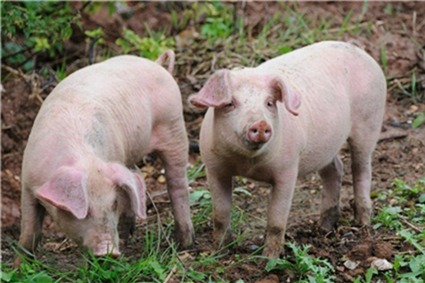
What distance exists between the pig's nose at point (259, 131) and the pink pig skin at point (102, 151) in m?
0.71

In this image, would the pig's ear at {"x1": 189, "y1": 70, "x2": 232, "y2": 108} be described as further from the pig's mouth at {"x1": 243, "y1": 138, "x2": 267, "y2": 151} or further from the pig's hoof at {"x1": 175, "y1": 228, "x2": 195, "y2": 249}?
the pig's hoof at {"x1": 175, "y1": 228, "x2": 195, "y2": 249}

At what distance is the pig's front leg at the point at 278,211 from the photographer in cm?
542

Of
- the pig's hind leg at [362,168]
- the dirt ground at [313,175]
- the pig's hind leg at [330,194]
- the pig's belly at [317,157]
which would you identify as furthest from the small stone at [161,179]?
the pig's belly at [317,157]

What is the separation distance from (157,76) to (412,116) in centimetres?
304

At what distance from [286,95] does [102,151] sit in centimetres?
109

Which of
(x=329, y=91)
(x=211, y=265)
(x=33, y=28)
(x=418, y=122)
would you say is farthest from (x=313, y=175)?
(x=33, y=28)

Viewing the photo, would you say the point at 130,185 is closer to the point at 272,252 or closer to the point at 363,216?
the point at 272,252

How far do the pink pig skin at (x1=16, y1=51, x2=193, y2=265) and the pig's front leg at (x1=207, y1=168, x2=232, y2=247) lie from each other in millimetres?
378

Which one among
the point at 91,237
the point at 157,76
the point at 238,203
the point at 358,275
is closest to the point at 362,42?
the point at 238,203

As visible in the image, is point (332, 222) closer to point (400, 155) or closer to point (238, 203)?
point (238, 203)

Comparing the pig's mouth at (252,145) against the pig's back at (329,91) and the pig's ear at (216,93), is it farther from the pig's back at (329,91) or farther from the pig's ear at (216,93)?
the pig's back at (329,91)

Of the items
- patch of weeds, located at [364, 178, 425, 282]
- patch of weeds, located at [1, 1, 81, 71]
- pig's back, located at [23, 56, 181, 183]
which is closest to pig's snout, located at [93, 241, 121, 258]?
pig's back, located at [23, 56, 181, 183]

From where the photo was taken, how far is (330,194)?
6266 mm

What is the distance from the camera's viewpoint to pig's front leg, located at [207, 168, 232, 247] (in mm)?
5582
